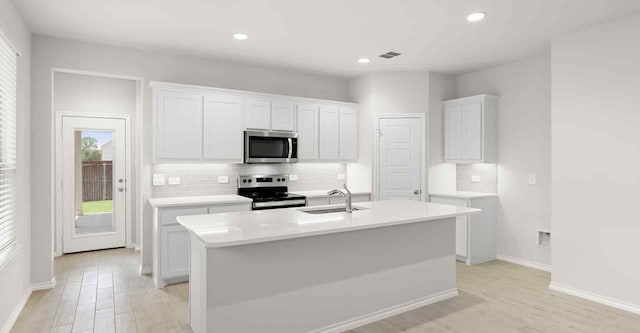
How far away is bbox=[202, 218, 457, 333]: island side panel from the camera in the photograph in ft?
8.41

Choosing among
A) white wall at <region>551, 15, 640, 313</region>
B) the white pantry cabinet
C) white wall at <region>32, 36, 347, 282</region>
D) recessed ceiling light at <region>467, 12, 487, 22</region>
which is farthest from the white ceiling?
the white pantry cabinet

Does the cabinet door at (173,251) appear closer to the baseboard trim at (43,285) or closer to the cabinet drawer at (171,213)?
the cabinet drawer at (171,213)

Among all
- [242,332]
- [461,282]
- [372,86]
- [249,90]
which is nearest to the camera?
[242,332]

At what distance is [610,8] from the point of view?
3314mm

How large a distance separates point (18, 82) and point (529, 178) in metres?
5.91

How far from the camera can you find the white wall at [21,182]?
9.74ft

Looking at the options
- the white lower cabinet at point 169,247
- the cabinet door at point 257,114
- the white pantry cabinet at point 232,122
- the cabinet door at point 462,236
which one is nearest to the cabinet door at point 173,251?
the white lower cabinet at point 169,247

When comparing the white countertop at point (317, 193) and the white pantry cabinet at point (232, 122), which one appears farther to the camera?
the white countertop at point (317, 193)

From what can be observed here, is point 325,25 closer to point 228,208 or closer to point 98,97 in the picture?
point 228,208

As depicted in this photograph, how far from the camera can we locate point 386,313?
10.7 ft

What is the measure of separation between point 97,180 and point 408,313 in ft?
16.5

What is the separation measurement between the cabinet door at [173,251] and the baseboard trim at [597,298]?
13.5ft

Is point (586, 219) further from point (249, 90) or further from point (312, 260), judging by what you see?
point (249, 90)

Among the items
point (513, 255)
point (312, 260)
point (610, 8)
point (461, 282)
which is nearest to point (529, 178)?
point (513, 255)
